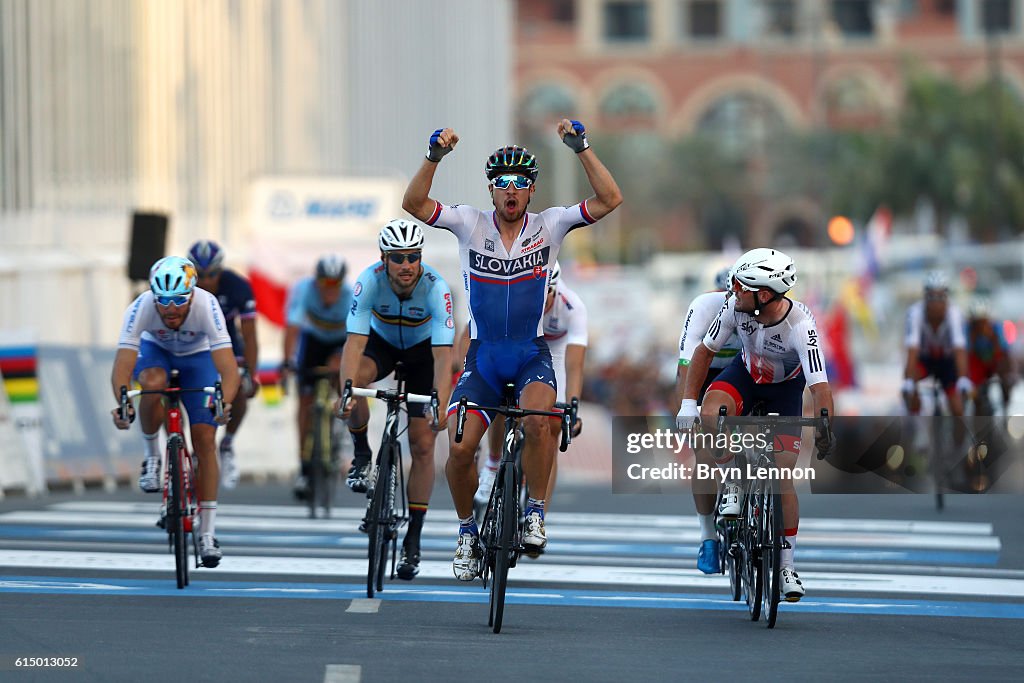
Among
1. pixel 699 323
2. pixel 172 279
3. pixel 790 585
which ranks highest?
pixel 172 279

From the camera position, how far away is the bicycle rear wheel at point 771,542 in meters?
10.7

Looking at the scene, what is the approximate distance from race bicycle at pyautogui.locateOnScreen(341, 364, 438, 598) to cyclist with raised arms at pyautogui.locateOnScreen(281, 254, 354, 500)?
5.00 meters

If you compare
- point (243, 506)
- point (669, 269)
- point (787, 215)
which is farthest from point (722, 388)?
point (787, 215)

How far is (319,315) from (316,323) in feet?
0.25

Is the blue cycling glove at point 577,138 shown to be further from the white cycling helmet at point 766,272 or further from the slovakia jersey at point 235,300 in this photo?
the slovakia jersey at point 235,300

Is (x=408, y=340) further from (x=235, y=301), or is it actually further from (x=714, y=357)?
(x=235, y=301)

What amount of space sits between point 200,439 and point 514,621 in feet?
8.34

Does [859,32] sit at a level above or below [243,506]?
above

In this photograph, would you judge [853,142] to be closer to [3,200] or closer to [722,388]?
[3,200]

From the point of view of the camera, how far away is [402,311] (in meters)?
12.3

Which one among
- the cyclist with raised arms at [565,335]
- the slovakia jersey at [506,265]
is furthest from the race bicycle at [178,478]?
the slovakia jersey at [506,265]

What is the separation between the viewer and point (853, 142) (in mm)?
96250

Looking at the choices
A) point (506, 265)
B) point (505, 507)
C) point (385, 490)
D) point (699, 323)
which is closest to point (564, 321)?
point (699, 323)

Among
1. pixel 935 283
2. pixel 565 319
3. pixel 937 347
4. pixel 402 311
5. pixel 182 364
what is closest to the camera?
pixel 402 311
